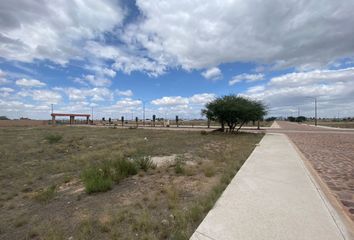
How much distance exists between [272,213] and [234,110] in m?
19.0

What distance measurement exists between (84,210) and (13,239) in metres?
1.16

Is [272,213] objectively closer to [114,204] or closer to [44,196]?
[114,204]

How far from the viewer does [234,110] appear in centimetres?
2225

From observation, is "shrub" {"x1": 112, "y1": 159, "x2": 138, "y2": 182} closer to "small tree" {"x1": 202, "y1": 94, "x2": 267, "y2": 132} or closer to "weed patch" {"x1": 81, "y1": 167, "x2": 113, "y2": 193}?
"weed patch" {"x1": 81, "y1": 167, "x2": 113, "y2": 193}

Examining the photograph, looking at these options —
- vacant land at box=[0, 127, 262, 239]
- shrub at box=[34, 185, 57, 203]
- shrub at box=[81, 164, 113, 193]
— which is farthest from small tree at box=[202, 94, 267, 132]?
shrub at box=[34, 185, 57, 203]

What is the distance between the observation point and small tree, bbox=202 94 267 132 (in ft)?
73.7

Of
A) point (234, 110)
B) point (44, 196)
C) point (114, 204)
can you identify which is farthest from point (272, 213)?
point (234, 110)

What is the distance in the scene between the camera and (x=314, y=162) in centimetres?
845

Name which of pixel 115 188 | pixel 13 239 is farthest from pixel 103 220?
pixel 115 188

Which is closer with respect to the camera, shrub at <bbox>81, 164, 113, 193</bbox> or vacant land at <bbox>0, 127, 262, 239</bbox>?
vacant land at <bbox>0, 127, 262, 239</bbox>

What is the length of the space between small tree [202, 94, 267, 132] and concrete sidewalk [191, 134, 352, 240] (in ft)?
55.5

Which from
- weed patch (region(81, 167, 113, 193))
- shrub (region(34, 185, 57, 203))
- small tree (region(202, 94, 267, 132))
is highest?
small tree (region(202, 94, 267, 132))

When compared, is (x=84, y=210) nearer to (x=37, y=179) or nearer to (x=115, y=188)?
(x=115, y=188)

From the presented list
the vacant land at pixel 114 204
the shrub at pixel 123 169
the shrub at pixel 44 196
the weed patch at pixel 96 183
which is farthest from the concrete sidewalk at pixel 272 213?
the shrub at pixel 44 196
